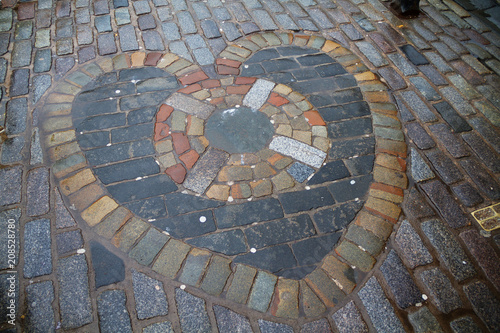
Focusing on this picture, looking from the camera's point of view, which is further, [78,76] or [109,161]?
Result: [78,76]

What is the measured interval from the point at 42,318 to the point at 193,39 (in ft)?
10.4

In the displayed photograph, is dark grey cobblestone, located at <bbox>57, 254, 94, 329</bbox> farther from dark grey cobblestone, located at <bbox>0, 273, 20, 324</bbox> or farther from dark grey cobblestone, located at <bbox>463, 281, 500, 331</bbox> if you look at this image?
dark grey cobblestone, located at <bbox>463, 281, 500, 331</bbox>

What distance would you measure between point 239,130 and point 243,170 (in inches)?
18.3

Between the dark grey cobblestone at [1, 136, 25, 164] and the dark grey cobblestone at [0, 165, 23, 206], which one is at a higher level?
the dark grey cobblestone at [1, 136, 25, 164]

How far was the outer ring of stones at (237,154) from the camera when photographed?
2854mm

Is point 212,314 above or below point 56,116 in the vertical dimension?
below

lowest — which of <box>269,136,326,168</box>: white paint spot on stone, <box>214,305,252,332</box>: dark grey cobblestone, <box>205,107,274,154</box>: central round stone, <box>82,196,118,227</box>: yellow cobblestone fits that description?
<box>214,305,252,332</box>: dark grey cobblestone

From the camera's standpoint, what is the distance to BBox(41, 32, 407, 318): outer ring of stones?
2.32 m

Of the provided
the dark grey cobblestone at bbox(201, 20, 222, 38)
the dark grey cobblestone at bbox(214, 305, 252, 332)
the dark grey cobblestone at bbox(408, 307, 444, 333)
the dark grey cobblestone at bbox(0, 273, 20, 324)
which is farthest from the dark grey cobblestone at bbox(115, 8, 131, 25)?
the dark grey cobblestone at bbox(408, 307, 444, 333)

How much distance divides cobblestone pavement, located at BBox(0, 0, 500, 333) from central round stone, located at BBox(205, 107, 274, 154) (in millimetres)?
19

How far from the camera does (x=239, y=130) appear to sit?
3201 mm

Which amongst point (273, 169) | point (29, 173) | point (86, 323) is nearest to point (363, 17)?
point (273, 169)

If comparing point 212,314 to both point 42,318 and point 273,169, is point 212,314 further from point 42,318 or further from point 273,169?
point 273,169

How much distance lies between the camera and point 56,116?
321 cm
